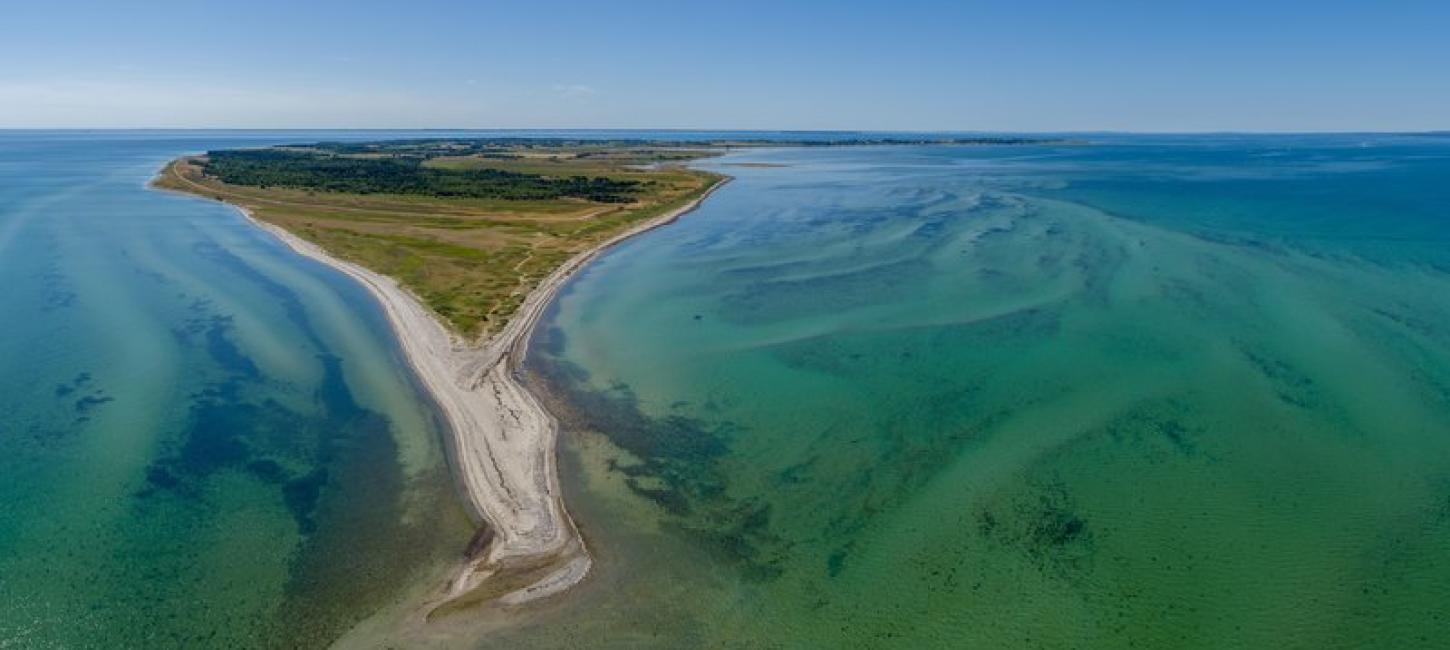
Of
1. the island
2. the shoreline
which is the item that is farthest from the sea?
the island

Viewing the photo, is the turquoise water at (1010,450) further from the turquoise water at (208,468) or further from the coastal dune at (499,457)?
the turquoise water at (208,468)

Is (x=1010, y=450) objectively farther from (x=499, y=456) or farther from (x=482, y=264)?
(x=482, y=264)

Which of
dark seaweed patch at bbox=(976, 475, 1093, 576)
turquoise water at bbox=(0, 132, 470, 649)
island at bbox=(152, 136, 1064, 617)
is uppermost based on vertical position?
island at bbox=(152, 136, 1064, 617)

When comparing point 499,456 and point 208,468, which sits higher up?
point 499,456

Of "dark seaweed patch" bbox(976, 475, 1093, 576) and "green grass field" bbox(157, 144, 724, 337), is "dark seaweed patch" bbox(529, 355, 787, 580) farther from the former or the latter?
"green grass field" bbox(157, 144, 724, 337)

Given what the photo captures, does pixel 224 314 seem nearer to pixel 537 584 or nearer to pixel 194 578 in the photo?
pixel 194 578

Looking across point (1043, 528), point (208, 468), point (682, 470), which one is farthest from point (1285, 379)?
point (208, 468)
